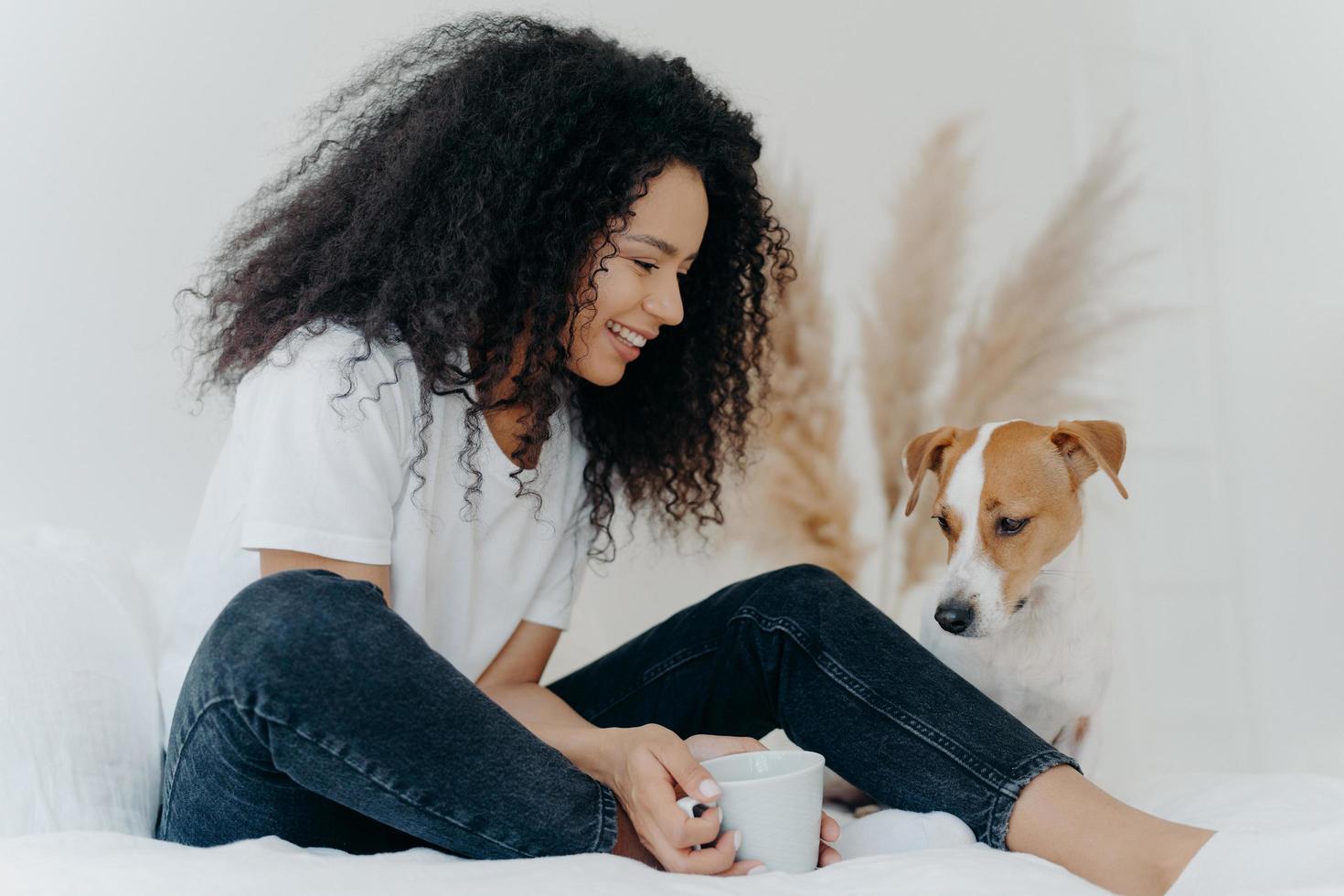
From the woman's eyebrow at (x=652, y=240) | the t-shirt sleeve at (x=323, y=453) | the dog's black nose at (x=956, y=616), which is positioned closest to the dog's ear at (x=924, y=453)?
the dog's black nose at (x=956, y=616)

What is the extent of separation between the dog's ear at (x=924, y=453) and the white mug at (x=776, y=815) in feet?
1.56

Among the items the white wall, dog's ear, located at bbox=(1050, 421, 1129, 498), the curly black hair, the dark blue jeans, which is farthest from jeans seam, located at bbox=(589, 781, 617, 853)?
the white wall

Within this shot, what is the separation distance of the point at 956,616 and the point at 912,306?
991 mm

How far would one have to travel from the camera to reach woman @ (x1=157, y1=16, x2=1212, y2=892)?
33.1 inches

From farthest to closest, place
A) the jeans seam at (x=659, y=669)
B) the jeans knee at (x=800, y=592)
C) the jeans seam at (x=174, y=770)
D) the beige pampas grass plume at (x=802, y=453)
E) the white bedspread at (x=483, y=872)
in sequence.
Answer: the beige pampas grass plume at (x=802, y=453) < the jeans seam at (x=659, y=669) < the jeans knee at (x=800, y=592) < the jeans seam at (x=174, y=770) < the white bedspread at (x=483, y=872)

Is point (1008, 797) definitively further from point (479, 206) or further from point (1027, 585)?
point (479, 206)

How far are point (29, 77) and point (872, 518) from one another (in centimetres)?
150

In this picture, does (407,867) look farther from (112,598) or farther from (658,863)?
(112,598)

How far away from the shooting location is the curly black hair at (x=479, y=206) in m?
1.18

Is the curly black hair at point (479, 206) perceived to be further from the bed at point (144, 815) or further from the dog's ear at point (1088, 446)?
the dog's ear at point (1088, 446)

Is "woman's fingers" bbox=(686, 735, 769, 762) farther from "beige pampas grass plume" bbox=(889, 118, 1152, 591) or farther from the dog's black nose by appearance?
"beige pampas grass plume" bbox=(889, 118, 1152, 591)

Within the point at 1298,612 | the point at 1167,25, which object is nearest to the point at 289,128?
the point at 1167,25

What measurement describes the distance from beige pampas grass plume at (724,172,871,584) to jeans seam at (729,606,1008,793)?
0.83 meters

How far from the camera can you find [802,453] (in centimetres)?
197
